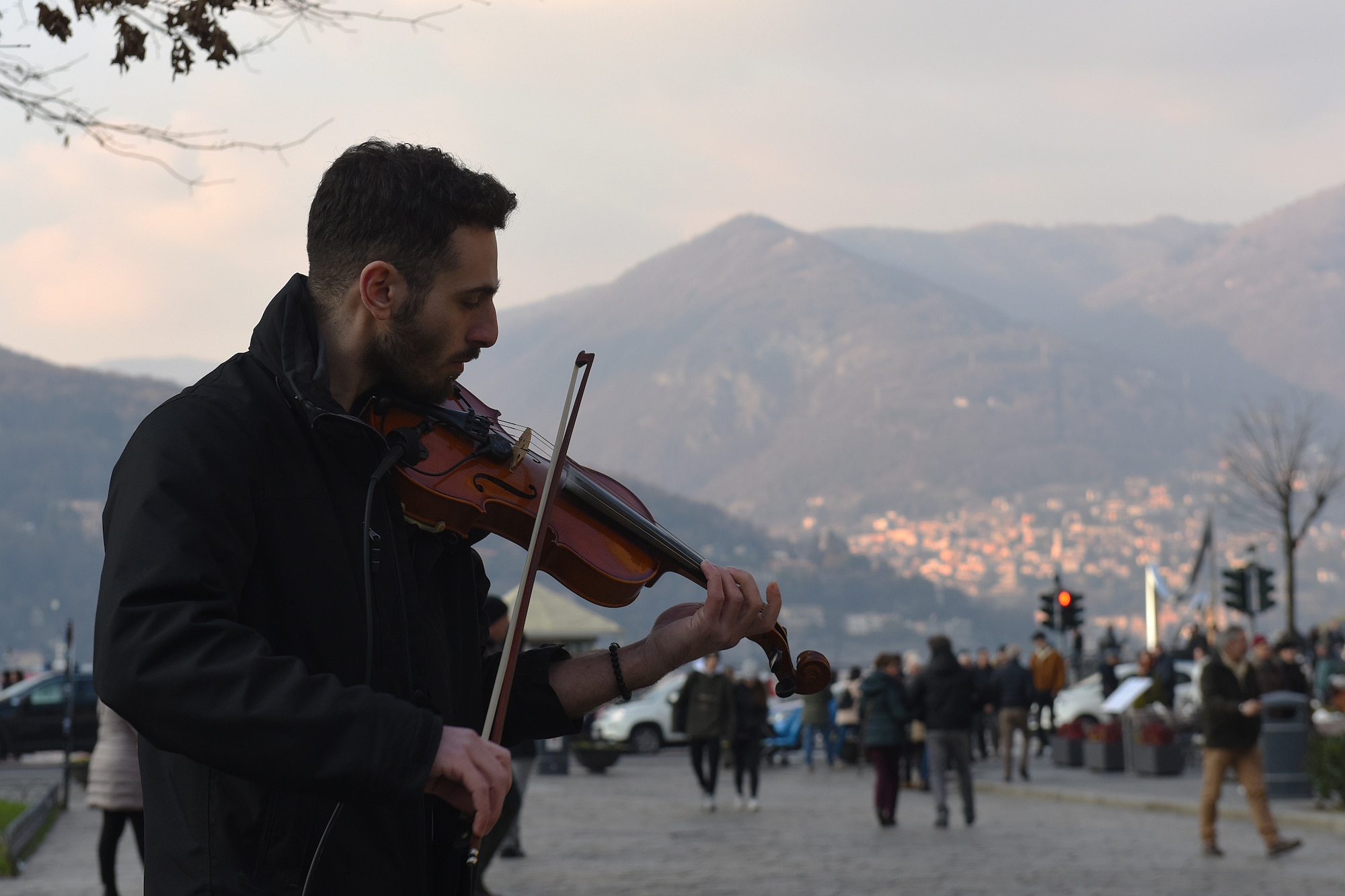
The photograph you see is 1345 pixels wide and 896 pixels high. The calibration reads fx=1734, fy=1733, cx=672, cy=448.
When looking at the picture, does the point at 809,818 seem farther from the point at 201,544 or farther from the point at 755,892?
the point at 201,544

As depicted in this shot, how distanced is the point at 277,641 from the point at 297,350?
44 centimetres

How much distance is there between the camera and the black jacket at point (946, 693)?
18562mm

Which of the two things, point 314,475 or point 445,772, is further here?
point 314,475

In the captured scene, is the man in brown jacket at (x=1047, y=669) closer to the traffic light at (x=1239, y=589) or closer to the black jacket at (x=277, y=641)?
the traffic light at (x=1239, y=589)

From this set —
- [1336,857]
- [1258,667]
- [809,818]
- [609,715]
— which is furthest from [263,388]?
[609,715]

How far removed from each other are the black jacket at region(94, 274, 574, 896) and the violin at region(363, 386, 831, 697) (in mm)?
185

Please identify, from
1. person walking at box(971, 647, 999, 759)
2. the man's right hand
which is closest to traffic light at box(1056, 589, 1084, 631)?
person walking at box(971, 647, 999, 759)

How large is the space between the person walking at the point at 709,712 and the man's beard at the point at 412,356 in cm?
1802

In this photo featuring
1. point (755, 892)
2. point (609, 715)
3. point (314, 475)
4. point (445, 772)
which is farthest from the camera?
point (609, 715)

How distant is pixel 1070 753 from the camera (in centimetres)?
2838

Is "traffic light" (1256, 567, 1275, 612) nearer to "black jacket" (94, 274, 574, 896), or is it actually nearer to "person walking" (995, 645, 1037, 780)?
"person walking" (995, 645, 1037, 780)

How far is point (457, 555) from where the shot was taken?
8.91ft

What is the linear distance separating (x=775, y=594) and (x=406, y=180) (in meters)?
0.86

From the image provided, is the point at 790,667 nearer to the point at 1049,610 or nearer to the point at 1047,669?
the point at 1047,669
